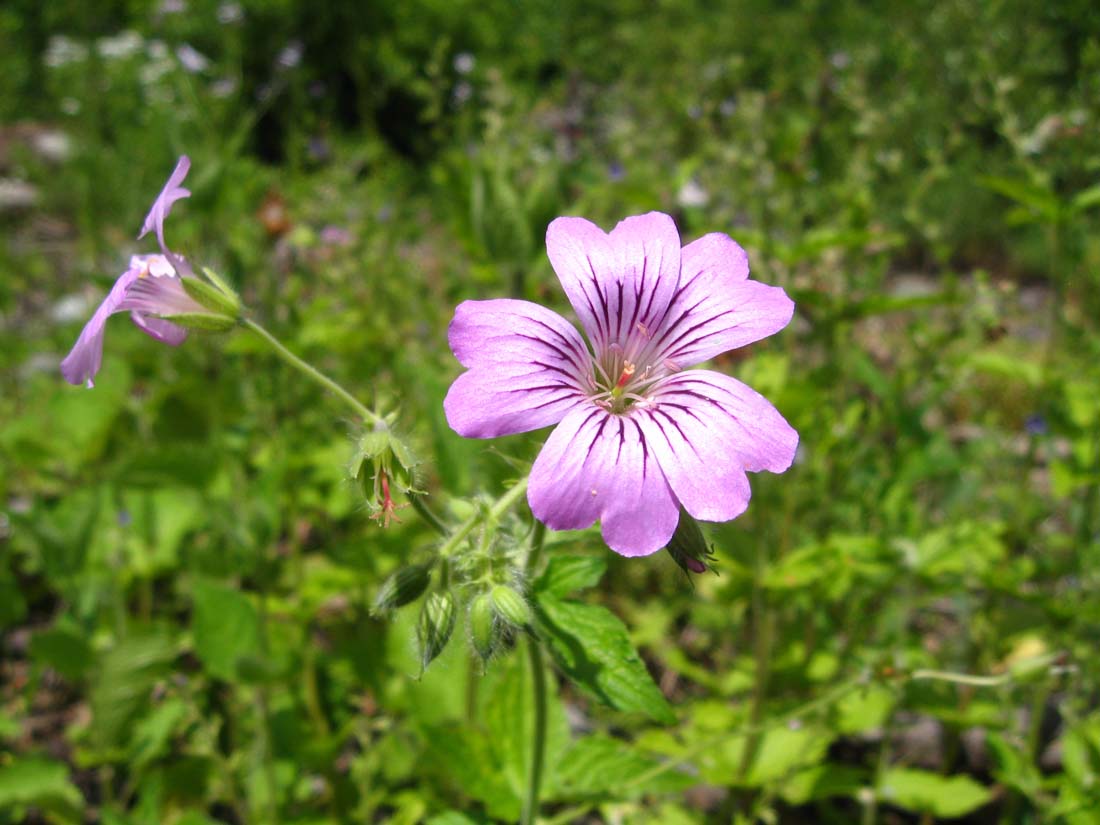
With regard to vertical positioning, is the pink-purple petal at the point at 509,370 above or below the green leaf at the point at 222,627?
above

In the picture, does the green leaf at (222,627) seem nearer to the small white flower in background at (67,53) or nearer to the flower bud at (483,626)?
the flower bud at (483,626)

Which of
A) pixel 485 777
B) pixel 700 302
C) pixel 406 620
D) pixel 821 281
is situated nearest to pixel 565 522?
pixel 700 302

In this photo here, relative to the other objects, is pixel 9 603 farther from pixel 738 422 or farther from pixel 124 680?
pixel 738 422

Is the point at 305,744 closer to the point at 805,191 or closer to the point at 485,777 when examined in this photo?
the point at 485,777

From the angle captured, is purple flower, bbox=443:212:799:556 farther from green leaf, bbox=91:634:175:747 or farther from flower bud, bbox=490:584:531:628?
green leaf, bbox=91:634:175:747

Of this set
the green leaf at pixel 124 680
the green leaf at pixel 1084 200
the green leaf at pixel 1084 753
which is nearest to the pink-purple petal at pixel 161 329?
the green leaf at pixel 124 680

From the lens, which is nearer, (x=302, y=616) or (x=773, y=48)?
(x=302, y=616)
